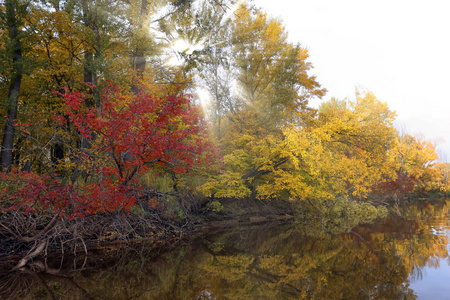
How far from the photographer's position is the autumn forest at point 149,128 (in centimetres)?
895

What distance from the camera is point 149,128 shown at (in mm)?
9047

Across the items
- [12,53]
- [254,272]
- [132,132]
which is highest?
[12,53]

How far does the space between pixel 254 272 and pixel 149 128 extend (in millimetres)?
5481

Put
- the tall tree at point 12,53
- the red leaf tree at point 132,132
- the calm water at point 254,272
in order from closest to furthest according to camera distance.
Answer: the calm water at point 254,272, the red leaf tree at point 132,132, the tall tree at point 12,53

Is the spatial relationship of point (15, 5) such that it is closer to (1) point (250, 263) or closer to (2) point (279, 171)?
(1) point (250, 263)

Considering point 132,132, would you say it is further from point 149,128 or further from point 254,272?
point 254,272

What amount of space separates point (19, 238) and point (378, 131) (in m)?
18.4

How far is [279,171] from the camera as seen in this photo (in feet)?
54.4

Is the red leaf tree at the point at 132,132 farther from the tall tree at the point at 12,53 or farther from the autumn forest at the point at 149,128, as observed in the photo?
the tall tree at the point at 12,53

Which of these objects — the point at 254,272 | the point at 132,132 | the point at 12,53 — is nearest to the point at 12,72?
the point at 12,53

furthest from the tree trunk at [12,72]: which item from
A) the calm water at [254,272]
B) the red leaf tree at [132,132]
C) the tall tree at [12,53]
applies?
the calm water at [254,272]

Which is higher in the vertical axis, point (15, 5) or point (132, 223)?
point (15, 5)

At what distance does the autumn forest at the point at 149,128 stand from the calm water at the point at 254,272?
1.75 meters

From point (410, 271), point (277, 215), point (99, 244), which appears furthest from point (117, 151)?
point (277, 215)
